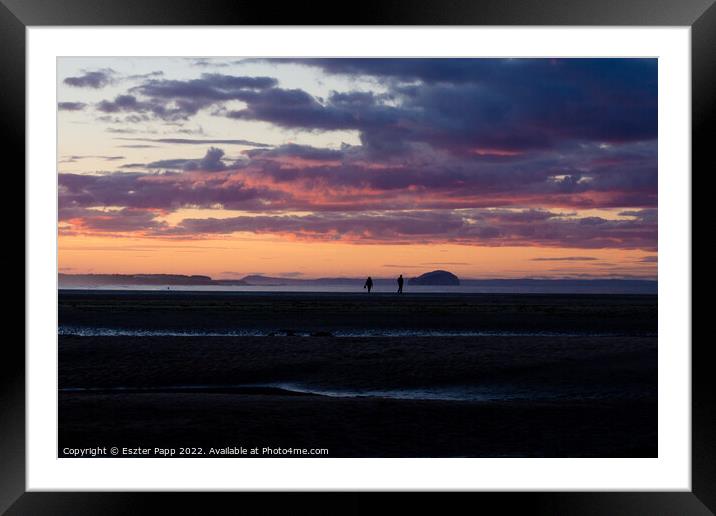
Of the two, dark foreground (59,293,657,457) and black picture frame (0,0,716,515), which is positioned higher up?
black picture frame (0,0,716,515)

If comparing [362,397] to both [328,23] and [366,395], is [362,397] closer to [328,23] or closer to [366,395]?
[366,395]

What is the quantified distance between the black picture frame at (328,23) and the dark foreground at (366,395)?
1260 millimetres

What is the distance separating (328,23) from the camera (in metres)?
5.88

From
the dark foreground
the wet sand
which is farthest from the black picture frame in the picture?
the wet sand

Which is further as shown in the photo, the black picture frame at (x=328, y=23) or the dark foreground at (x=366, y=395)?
the dark foreground at (x=366, y=395)

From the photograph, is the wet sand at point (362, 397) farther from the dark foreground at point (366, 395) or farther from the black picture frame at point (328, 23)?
the black picture frame at point (328, 23)

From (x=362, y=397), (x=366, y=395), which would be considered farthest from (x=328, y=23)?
(x=366, y=395)

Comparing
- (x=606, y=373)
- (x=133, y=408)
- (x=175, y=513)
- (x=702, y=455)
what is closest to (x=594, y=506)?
(x=702, y=455)

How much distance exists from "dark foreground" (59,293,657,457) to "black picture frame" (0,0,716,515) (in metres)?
1.26

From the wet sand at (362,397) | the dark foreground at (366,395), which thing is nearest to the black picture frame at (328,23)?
the dark foreground at (366,395)

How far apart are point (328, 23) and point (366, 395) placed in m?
8.41

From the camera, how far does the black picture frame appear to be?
228 inches

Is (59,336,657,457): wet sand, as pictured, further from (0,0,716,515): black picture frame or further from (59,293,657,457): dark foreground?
(0,0,716,515): black picture frame

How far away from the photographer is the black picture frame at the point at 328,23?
5789mm
